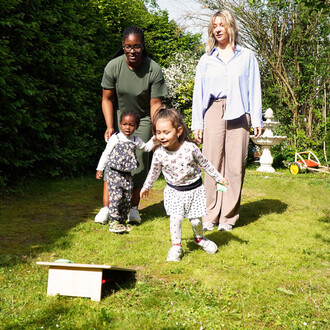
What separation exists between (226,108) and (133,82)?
3.58 feet

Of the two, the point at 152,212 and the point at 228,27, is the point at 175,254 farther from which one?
the point at 228,27

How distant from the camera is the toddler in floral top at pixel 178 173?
10.4 ft

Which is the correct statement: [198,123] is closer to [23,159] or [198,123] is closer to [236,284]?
[236,284]

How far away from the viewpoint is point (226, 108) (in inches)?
160

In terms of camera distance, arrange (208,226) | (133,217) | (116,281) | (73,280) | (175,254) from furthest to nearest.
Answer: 1. (133,217)
2. (208,226)
3. (175,254)
4. (116,281)
5. (73,280)

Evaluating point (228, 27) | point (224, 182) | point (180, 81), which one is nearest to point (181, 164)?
point (224, 182)

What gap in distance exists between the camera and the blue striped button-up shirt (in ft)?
13.2

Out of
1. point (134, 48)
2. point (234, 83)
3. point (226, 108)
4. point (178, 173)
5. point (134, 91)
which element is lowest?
point (178, 173)

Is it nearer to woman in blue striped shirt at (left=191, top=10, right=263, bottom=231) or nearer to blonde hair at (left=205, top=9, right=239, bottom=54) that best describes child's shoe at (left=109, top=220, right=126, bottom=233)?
woman in blue striped shirt at (left=191, top=10, right=263, bottom=231)

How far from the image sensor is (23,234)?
3855mm

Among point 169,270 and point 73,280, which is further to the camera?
point 169,270

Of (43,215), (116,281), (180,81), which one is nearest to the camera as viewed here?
(116,281)

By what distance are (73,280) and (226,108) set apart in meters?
2.45

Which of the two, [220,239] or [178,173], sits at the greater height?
[178,173]
